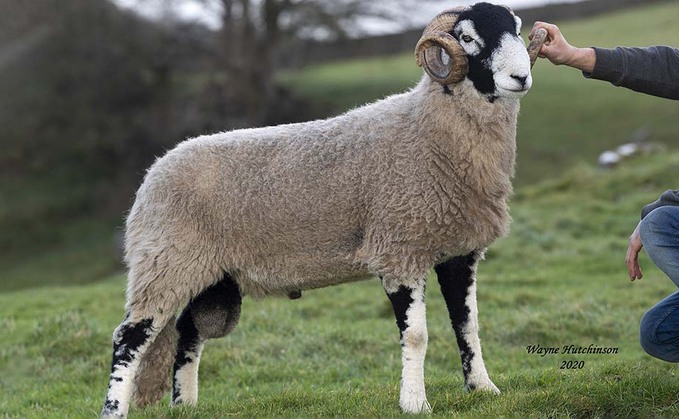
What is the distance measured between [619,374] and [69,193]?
2195 centimetres

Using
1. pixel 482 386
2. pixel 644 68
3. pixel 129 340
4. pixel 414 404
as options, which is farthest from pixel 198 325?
pixel 644 68

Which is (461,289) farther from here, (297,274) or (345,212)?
(297,274)

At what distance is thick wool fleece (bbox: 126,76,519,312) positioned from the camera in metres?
5.31

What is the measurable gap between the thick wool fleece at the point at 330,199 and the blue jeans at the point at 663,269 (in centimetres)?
92

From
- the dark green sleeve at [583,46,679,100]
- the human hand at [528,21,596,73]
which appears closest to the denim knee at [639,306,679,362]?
the dark green sleeve at [583,46,679,100]

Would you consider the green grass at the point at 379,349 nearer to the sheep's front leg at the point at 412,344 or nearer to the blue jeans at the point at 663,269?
the sheep's front leg at the point at 412,344

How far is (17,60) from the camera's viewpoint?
26625 millimetres

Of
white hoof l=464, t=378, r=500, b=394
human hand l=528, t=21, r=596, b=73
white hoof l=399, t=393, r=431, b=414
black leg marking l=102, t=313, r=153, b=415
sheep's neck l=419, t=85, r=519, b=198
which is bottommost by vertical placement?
white hoof l=464, t=378, r=500, b=394

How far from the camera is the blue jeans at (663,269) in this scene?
484 cm

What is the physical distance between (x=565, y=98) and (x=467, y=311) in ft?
80.5

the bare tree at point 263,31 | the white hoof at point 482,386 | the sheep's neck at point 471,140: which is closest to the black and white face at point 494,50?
the sheep's neck at point 471,140

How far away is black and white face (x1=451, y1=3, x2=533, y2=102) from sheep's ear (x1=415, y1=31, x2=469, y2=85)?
0.20ft

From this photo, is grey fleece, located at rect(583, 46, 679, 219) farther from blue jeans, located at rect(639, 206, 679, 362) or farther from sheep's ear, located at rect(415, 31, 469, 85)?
sheep's ear, located at rect(415, 31, 469, 85)

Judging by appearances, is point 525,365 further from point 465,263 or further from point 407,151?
point 407,151
